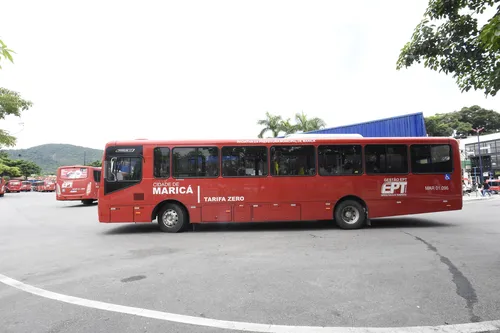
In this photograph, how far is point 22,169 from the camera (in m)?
75.3

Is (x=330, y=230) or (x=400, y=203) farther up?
(x=400, y=203)

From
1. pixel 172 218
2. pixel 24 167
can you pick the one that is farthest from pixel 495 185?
pixel 24 167

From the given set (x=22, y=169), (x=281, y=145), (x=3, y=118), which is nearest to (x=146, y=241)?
(x=281, y=145)

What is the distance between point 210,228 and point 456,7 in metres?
8.63

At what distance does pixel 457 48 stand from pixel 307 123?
2644 cm

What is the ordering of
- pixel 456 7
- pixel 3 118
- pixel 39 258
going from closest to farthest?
pixel 39 258, pixel 456 7, pixel 3 118

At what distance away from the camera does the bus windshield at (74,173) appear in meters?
19.6

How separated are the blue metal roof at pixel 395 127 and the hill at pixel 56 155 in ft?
447

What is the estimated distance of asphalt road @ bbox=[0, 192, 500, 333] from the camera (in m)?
3.49

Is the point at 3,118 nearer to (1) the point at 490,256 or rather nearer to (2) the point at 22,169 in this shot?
(1) the point at 490,256

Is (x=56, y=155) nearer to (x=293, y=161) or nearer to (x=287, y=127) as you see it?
(x=287, y=127)

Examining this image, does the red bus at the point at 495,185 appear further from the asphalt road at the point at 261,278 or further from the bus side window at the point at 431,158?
the asphalt road at the point at 261,278

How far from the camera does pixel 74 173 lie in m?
19.7

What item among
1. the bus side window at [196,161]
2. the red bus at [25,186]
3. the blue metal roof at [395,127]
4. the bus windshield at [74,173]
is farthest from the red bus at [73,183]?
the red bus at [25,186]
